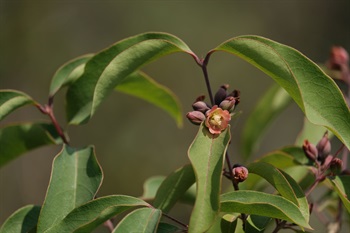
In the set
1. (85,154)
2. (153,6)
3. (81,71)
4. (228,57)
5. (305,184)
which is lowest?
(228,57)

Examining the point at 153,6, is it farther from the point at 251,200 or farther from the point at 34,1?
the point at 251,200

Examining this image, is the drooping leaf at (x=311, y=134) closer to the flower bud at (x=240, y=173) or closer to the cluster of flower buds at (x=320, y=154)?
the cluster of flower buds at (x=320, y=154)

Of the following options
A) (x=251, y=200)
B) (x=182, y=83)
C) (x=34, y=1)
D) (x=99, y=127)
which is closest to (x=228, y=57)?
(x=182, y=83)

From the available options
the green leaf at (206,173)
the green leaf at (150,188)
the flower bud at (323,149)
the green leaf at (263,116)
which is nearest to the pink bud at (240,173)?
the green leaf at (206,173)

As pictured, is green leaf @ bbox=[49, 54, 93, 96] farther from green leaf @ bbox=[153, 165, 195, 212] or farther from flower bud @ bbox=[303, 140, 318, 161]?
flower bud @ bbox=[303, 140, 318, 161]

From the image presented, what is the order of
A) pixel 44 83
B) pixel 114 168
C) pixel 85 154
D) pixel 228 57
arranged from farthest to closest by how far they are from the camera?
pixel 228 57 → pixel 44 83 → pixel 114 168 → pixel 85 154

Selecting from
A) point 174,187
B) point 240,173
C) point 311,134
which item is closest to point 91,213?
point 174,187

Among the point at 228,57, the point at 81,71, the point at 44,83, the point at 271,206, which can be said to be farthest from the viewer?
the point at 228,57

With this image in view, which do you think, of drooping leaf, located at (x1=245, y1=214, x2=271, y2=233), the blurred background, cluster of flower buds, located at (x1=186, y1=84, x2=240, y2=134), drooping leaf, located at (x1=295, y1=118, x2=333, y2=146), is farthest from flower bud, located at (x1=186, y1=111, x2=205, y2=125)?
the blurred background
